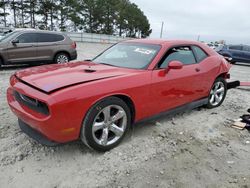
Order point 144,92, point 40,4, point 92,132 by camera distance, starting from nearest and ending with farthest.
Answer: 1. point 92,132
2. point 144,92
3. point 40,4

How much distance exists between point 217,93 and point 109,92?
329 centimetres

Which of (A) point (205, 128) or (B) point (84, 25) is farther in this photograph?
(B) point (84, 25)

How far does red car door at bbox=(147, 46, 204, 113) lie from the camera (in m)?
3.75

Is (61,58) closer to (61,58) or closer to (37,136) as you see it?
(61,58)

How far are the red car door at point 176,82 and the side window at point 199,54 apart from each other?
5.4 inches

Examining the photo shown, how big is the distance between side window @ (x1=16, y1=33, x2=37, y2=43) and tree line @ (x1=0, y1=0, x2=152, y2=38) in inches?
1280

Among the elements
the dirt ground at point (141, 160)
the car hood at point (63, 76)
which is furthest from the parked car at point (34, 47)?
the car hood at point (63, 76)

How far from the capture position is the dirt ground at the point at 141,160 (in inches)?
108

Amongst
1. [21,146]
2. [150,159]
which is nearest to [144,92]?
[150,159]

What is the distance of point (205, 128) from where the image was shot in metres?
4.29

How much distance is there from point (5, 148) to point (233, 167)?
304 centimetres

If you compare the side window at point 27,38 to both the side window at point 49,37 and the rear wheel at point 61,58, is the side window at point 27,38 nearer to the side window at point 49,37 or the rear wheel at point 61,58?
the side window at point 49,37

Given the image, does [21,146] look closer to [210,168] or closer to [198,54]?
[210,168]

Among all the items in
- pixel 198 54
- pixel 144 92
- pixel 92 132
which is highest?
pixel 198 54
